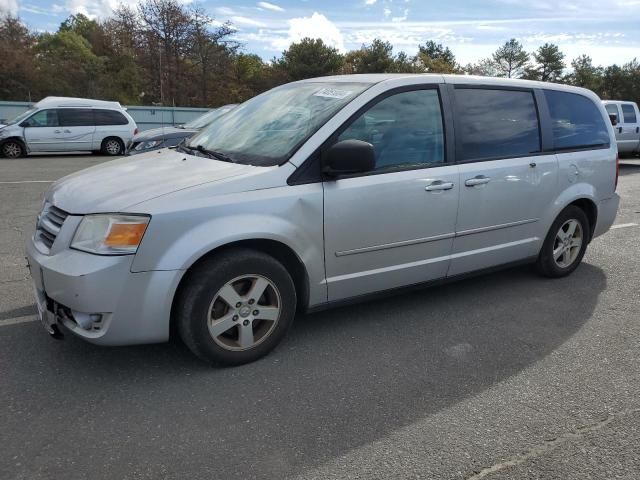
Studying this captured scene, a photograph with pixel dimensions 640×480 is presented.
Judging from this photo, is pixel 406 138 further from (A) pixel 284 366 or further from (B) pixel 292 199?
(A) pixel 284 366

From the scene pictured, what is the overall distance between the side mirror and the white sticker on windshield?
535 millimetres

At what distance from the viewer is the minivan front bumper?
2773 millimetres

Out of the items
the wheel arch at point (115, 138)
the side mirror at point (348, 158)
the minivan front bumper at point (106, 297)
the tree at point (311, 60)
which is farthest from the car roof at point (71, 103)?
the tree at point (311, 60)

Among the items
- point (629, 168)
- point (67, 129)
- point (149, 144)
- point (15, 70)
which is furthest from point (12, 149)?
point (15, 70)

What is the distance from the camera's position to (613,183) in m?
5.16

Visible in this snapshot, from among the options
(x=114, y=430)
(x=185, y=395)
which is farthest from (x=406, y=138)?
(x=114, y=430)

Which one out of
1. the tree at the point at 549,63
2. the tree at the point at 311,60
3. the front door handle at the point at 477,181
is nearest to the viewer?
the front door handle at the point at 477,181

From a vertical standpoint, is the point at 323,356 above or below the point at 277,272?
below

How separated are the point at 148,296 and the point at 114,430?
68 centimetres

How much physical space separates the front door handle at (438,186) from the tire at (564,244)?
1430 millimetres

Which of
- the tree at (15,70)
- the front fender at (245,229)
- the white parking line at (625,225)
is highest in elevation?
the tree at (15,70)

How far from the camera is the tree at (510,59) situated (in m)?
78.4

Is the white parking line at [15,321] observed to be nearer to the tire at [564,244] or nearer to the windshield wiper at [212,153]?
the windshield wiper at [212,153]

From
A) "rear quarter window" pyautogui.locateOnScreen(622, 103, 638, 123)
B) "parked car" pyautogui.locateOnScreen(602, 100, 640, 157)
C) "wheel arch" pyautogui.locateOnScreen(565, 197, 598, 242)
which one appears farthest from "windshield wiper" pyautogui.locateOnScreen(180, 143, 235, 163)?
"rear quarter window" pyautogui.locateOnScreen(622, 103, 638, 123)
